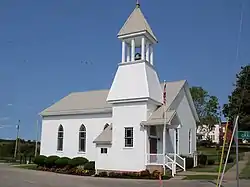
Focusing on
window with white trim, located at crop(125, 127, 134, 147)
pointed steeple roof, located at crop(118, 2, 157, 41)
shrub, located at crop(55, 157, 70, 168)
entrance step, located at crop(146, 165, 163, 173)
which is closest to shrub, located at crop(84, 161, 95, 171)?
shrub, located at crop(55, 157, 70, 168)

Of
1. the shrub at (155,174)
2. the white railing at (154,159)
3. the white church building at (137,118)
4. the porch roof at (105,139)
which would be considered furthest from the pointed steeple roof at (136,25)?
the shrub at (155,174)

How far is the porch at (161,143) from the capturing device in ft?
89.1

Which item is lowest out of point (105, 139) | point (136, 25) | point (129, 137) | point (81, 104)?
point (105, 139)

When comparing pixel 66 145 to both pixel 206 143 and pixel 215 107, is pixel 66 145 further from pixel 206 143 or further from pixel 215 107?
pixel 206 143

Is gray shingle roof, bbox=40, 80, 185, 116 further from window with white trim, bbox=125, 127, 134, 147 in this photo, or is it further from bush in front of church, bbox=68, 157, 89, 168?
bush in front of church, bbox=68, 157, 89, 168

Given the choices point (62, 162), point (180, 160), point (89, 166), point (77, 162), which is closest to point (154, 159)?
point (180, 160)

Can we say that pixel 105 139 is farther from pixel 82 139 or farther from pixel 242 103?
pixel 242 103

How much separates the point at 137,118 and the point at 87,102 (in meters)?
11.7

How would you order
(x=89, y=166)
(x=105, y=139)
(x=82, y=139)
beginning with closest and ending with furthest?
(x=105, y=139), (x=89, y=166), (x=82, y=139)

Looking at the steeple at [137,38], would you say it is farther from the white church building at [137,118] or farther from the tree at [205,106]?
the tree at [205,106]

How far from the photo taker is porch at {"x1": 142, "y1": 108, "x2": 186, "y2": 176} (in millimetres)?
27172

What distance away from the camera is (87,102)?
128 feet

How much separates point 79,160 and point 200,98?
46.2 metres

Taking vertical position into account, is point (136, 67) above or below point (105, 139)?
above
